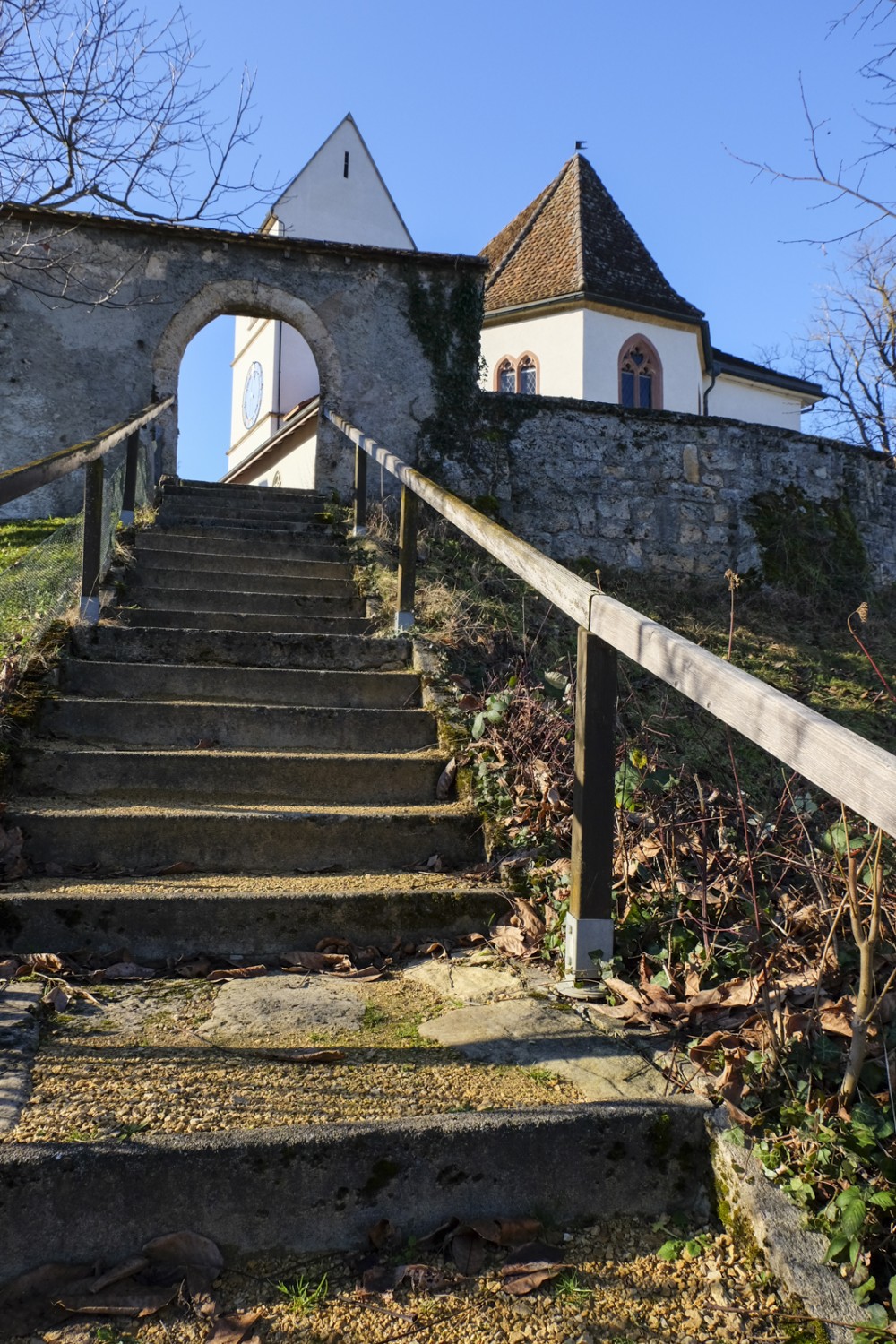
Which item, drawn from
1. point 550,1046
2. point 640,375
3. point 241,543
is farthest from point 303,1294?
point 640,375

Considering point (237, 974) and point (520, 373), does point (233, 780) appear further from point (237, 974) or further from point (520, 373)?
point (520, 373)

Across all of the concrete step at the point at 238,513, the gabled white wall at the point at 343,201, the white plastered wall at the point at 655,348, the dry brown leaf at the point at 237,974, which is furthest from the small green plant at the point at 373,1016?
the gabled white wall at the point at 343,201

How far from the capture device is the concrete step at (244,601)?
5590 mm

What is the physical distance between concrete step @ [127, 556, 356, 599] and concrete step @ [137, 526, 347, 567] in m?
0.25

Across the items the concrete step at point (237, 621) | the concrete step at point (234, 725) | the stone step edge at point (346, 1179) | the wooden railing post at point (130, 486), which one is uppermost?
the wooden railing post at point (130, 486)

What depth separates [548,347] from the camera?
17250 mm

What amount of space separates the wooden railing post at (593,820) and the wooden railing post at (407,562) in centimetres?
266

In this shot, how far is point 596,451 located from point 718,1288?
10079 millimetres

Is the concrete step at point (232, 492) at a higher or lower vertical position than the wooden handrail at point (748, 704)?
higher

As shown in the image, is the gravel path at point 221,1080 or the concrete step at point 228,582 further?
the concrete step at point 228,582

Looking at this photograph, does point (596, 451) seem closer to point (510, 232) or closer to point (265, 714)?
point (265, 714)

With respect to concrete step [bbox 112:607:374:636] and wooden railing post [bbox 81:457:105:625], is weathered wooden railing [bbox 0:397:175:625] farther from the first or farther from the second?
concrete step [bbox 112:607:374:636]

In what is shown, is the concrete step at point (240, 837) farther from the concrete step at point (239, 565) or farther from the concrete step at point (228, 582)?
the concrete step at point (239, 565)

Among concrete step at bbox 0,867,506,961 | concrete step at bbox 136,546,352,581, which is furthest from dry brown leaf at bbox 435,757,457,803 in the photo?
concrete step at bbox 136,546,352,581
